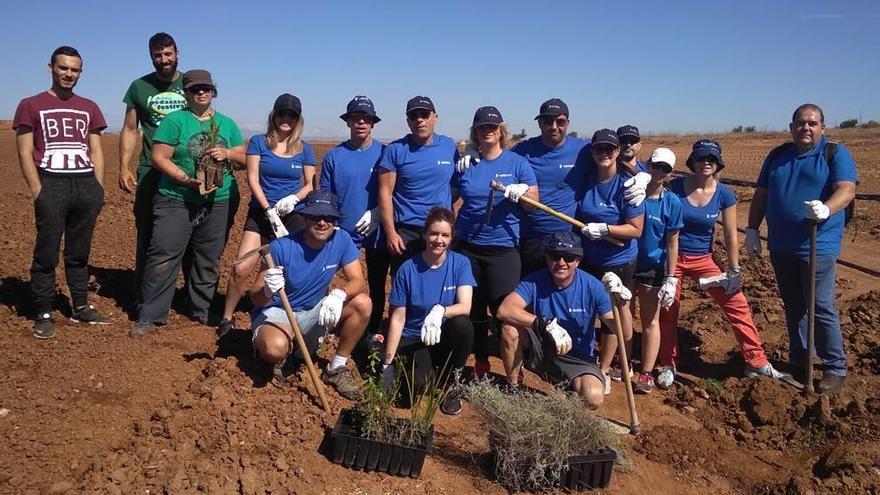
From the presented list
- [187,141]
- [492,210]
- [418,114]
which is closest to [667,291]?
[492,210]

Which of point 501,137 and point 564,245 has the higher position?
point 501,137

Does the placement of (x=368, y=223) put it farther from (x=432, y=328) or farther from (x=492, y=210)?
(x=432, y=328)

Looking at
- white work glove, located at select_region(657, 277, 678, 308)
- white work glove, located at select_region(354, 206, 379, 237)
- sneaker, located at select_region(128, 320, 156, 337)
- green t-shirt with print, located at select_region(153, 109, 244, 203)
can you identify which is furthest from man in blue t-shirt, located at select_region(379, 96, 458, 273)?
sneaker, located at select_region(128, 320, 156, 337)

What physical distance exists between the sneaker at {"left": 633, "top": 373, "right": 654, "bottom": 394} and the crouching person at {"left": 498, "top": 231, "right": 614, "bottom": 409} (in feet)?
2.58

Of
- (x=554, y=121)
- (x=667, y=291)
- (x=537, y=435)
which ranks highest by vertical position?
(x=554, y=121)

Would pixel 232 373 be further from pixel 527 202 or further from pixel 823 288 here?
pixel 823 288

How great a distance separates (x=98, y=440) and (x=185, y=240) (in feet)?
6.00

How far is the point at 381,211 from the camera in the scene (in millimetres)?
4496

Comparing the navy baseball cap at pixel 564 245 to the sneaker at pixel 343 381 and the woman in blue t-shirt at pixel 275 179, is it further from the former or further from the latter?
the woman in blue t-shirt at pixel 275 179

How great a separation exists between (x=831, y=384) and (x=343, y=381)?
3.41 metres

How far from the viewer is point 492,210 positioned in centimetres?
445

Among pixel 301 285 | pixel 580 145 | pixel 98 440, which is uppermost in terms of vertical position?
pixel 580 145

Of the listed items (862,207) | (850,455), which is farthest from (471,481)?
(862,207)

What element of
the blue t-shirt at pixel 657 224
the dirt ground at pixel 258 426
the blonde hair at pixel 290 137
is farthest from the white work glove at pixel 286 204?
the blue t-shirt at pixel 657 224
